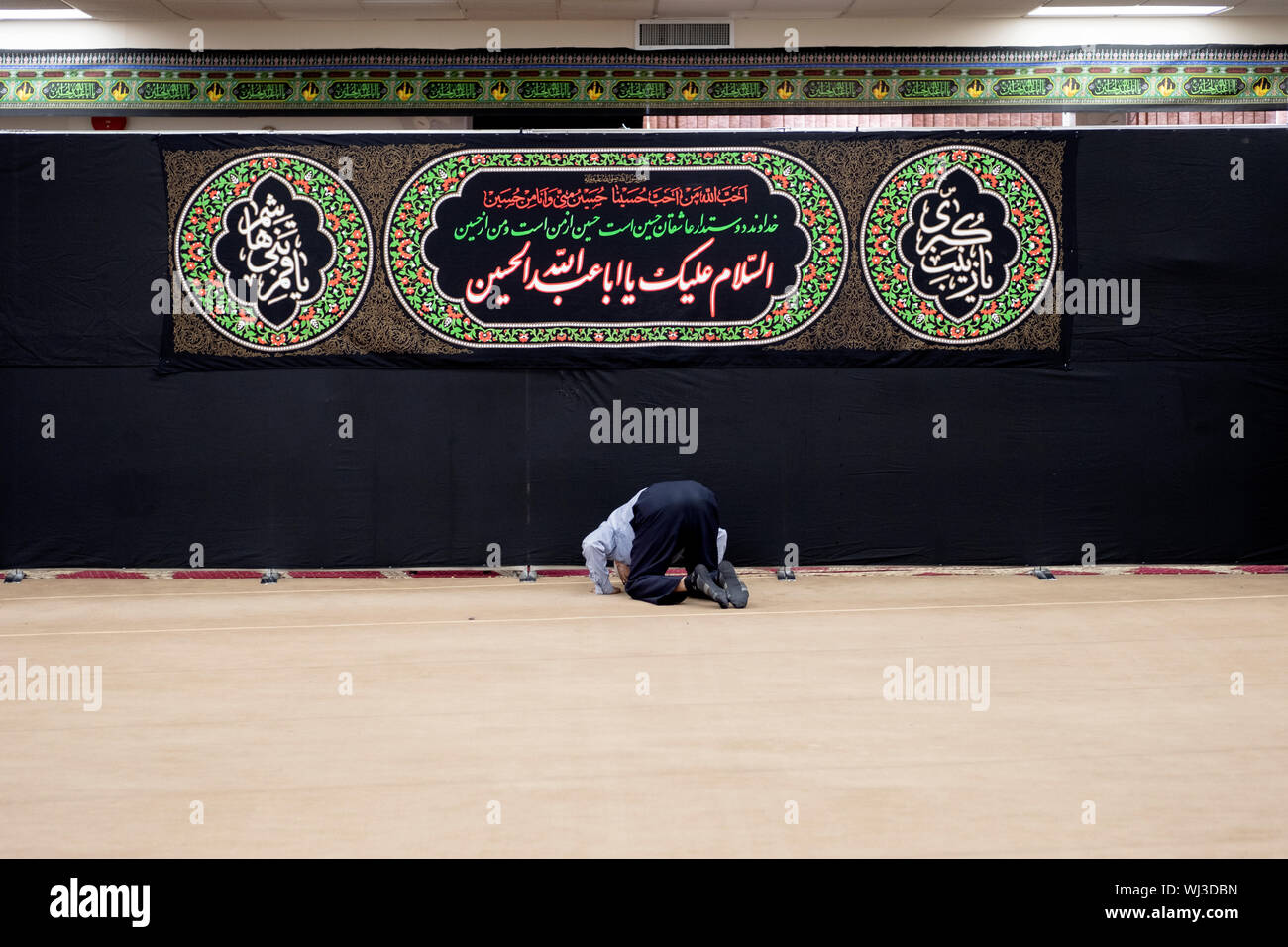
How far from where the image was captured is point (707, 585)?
479 cm

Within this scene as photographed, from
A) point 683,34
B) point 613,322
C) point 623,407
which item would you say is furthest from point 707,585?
point 683,34

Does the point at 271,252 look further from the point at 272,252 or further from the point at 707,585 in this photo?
the point at 707,585

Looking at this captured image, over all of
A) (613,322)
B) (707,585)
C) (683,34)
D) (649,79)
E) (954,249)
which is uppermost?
(683,34)

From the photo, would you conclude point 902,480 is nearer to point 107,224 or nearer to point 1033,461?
point 1033,461

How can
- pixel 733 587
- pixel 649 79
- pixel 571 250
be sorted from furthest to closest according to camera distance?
1. pixel 649 79
2. pixel 571 250
3. pixel 733 587

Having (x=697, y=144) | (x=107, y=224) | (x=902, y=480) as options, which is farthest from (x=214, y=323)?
(x=902, y=480)

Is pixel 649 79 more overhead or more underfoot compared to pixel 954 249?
more overhead

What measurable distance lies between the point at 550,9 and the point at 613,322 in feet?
5.81

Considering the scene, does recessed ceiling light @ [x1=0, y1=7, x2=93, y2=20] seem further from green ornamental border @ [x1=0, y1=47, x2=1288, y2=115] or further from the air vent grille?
the air vent grille

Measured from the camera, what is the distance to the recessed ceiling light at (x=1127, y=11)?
6191 millimetres

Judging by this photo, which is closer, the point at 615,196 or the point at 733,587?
the point at 733,587

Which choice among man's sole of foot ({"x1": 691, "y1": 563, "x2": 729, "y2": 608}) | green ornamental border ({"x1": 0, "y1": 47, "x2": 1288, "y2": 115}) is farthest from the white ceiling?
man's sole of foot ({"x1": 691, "y1": 563, "x2": 729, "y2": 608})

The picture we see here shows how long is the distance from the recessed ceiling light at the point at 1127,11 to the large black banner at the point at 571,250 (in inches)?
39.3

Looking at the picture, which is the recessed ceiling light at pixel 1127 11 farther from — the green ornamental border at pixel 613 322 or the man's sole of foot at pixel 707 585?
the man's sole of foot at pixel 707 585
